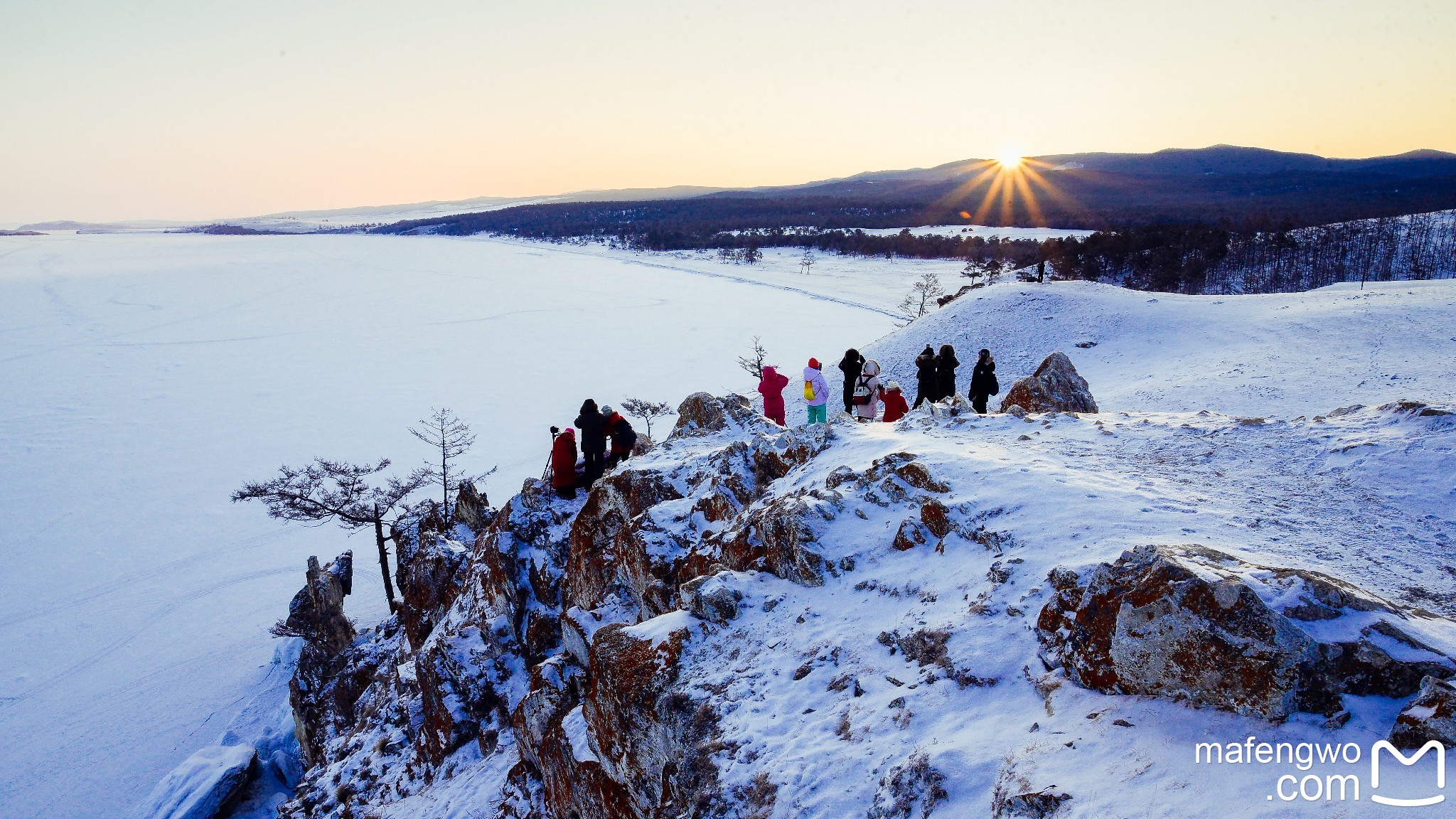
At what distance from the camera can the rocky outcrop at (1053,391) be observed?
15562 millimetres

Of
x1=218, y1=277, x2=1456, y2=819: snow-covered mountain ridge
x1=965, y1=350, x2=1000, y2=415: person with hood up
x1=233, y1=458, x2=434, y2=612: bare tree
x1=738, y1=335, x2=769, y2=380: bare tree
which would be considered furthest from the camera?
x1=738, y1=335, x2=769, y2=380: bare tree

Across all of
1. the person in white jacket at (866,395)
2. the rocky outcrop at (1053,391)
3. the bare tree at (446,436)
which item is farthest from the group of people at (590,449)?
the bare tree at (446,436)

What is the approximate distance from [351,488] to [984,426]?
21.6 meters

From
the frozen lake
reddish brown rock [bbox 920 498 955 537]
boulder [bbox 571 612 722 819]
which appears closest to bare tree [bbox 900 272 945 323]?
the frozen lake

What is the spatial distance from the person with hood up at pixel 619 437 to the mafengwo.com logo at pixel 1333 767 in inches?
446

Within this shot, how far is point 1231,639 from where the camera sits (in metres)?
4.85

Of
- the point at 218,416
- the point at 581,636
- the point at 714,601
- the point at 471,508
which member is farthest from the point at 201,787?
the point at 218,416

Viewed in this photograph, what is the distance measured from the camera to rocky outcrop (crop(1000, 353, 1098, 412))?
613 inches

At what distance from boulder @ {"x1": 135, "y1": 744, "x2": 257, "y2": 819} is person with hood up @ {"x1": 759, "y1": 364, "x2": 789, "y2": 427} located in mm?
15243

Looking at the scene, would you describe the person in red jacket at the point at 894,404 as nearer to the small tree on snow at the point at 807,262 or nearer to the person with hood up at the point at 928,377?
the person with hood up at the point at 928,377

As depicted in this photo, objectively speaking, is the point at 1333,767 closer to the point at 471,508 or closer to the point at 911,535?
the point at 911,535

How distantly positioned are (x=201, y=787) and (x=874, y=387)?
17.9m

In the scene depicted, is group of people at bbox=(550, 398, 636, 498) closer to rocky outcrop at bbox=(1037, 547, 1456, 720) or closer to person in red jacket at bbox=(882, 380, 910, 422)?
person in red jacket at bbox=(882, 380, 910, 422)

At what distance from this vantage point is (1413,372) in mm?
18203
